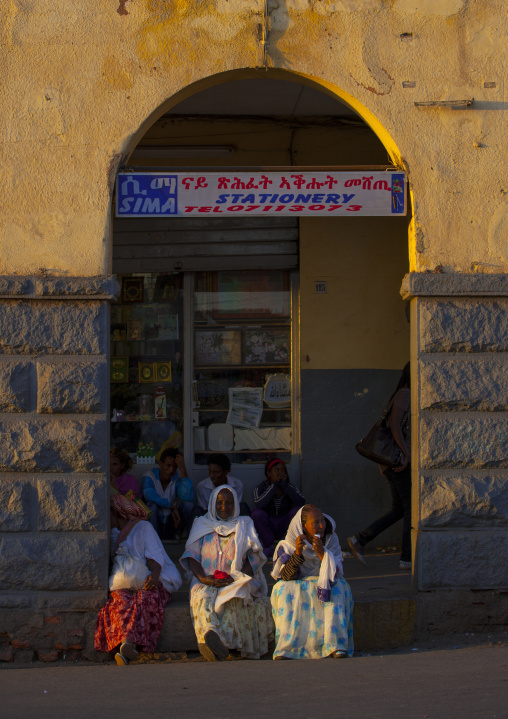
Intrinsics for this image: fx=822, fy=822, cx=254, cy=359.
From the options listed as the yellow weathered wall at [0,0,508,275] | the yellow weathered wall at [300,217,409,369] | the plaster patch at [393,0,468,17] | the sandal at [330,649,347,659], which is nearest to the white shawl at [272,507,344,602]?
the sandal at [330,649,347,659]

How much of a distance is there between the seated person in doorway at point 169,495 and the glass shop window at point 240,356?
446 millimetres

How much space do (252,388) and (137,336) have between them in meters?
1.22

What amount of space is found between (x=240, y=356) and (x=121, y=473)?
1620 mm

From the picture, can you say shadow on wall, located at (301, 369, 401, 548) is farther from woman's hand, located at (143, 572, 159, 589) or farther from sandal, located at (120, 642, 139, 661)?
sandal, located at (120, 642, 139, 661)

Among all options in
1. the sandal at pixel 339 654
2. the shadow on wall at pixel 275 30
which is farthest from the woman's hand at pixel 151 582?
the shadow on wall at pixel 275 30

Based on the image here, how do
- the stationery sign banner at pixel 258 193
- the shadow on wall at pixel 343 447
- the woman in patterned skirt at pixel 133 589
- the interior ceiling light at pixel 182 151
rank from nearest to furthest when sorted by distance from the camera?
the woman in patterned skirt at pixel 133 589 → the stationery sign banner at pixel 258 193 → the shadow on wall at pixel 343 447 → the interior ceiling light at pixel 182 151

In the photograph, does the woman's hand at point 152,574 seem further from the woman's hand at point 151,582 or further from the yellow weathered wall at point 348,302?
the yellow weathered wall at point 348,302

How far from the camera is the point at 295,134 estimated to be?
7793 mm

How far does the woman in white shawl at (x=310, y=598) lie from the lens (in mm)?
5172

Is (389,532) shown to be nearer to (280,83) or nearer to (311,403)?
(311,403)

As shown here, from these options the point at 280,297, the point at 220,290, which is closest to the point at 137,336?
the point at 220,290

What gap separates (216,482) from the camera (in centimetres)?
737

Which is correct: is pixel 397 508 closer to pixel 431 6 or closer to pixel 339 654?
pixel 339 654

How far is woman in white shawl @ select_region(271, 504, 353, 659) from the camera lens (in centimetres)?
517
